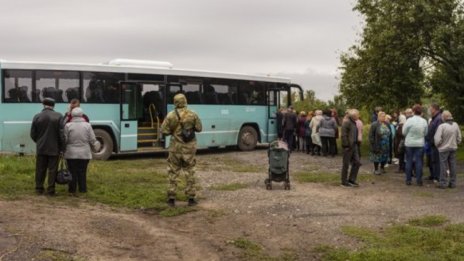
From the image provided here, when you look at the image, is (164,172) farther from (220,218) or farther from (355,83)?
(355,83)

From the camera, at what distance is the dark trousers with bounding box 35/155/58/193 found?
10.6 meters

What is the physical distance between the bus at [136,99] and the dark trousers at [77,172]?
6.21 m

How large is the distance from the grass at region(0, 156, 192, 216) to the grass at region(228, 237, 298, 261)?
2.19 m

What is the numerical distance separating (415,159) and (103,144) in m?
9.37

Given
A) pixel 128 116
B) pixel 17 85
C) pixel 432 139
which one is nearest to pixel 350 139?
pixel 432 139

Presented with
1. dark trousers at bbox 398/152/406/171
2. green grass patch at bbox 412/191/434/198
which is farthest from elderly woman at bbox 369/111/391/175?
green grass patch at bbox 412/191/434/198

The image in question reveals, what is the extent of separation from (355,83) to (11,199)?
1497 cm

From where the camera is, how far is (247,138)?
2195 cm

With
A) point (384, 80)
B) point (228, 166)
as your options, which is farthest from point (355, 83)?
point (228, 166)

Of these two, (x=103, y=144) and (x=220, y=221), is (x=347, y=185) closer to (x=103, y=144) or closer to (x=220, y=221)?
(x=220, y=221)

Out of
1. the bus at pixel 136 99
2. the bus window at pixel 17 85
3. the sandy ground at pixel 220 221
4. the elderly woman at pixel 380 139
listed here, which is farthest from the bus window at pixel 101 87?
the elderly woman at pixel 380 139

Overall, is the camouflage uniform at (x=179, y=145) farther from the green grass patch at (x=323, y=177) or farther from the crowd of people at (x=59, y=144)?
the green grass patch at (x=323, y=177)

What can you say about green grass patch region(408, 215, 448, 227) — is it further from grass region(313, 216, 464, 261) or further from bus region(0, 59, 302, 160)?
bus region(0, 59, 302, 160)

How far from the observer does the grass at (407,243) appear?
7102mm
